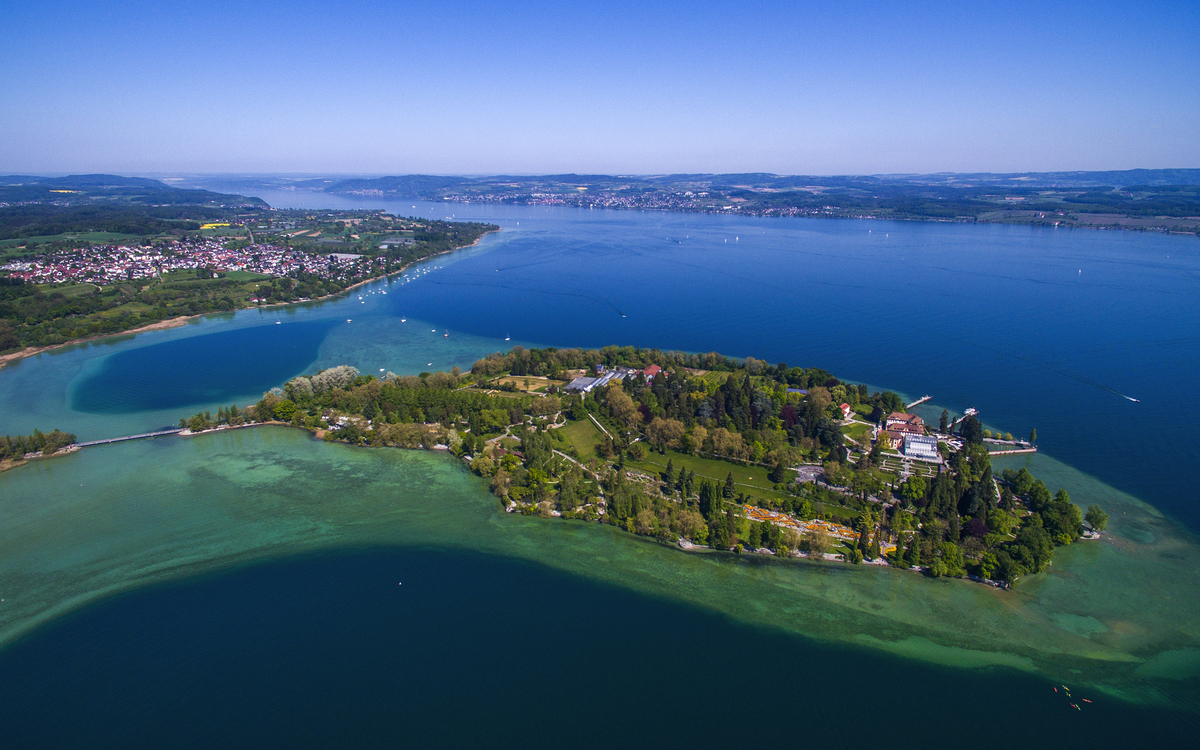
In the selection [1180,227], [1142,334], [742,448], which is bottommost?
[742,448]

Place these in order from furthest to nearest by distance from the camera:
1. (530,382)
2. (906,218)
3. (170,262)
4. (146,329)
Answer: (906,218) → (170,262) → (146,329) → (530,382)

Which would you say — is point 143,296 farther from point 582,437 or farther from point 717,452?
point 717,452

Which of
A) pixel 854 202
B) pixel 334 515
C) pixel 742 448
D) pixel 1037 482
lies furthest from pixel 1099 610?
pixel 854 202

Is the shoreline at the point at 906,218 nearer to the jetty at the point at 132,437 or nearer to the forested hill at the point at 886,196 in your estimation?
the forested hill at the point at 886,196

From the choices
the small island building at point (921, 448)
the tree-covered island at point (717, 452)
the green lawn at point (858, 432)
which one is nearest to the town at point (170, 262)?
the tree-covered island at point (717, 452)

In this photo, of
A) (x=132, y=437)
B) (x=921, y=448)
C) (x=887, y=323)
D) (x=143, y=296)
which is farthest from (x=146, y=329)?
(x=887, y=323)

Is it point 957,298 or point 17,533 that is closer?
point 17,533

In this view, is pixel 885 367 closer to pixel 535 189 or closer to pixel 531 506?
pixel 531 506
